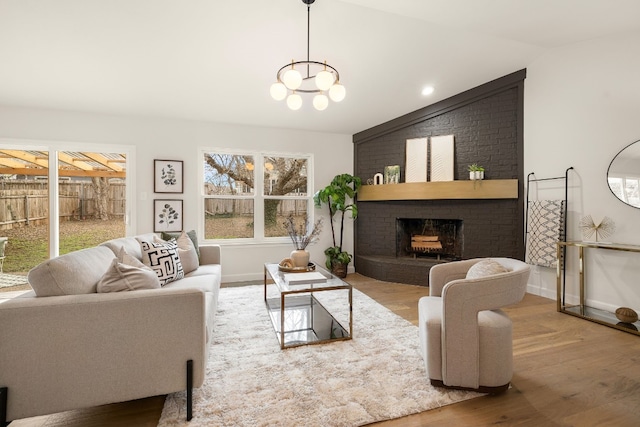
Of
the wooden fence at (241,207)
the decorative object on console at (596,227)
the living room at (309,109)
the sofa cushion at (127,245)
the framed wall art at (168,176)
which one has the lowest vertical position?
the sofa cushion at (127,245)

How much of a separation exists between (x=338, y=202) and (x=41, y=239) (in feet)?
14.8

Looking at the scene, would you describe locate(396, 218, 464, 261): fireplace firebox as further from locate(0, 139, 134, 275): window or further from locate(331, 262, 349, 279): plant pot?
locate(0, 139, 134, 275): window

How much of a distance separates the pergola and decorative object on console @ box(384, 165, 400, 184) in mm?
4076

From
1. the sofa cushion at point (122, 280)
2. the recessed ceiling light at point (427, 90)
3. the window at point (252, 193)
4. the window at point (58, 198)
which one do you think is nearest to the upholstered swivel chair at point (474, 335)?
the sofa cushion at point (122, 280)

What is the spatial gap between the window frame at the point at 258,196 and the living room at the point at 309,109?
0.30ft

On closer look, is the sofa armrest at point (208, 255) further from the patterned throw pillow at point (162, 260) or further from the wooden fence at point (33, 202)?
the wooden fence at point (33, 202)

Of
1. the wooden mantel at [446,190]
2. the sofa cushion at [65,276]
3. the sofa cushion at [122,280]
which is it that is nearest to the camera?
the sofa cushion at [65,276]

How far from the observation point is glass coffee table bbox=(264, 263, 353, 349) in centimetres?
244

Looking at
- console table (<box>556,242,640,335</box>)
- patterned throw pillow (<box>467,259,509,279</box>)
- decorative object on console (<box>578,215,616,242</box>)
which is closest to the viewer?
patterned throw pillow (<box>467,259,509,279</box>)

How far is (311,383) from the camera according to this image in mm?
1888

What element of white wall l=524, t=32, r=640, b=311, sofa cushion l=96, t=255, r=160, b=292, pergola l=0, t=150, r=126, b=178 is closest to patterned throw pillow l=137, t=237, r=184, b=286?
sofa cushion l=96, t=255, r=160, b=292

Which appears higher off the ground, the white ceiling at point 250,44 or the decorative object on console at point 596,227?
the white ceiling at point 250,44

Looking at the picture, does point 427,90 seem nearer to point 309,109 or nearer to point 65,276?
point 309,109

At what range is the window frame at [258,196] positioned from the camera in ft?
15.4
